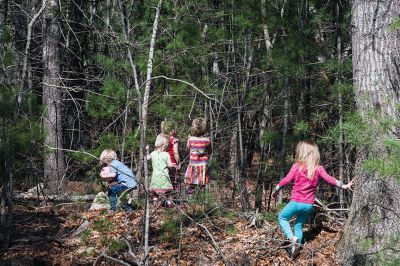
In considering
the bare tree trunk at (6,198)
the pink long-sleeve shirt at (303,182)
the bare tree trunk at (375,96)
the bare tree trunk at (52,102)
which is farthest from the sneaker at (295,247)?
the bare tree trunk at (52,102)

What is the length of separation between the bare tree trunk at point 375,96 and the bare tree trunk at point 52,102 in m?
5.48

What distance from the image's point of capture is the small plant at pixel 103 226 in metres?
6.34

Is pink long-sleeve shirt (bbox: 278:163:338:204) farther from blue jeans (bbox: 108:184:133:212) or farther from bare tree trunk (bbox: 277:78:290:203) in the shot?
blue jeans (bbox: 108:184:133:212)

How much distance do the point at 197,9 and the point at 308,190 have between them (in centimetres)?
422

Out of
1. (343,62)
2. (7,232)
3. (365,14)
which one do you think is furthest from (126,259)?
(343,62)

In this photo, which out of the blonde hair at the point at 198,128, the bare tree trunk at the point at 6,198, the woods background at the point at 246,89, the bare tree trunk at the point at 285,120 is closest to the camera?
the woods background at the point at 246,89

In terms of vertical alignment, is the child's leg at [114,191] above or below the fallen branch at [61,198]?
above

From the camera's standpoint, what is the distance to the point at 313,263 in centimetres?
592

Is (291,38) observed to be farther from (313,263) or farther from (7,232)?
(7,232)

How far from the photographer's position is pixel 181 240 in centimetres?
620

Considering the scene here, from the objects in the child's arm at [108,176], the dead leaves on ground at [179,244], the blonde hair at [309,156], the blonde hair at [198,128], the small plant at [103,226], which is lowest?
the dead leaves on ground at [179,244]

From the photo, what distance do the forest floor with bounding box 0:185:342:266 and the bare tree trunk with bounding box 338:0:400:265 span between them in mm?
619

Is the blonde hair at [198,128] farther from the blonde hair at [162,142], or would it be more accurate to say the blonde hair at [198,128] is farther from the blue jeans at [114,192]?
the blue jeans at [114,192]

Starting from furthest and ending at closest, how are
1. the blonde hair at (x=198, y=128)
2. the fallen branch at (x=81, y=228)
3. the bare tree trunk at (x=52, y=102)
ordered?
1. the bare tree trunk at (x=52, y=102)
2. the blonde hair at (x=198, y=128)
3. the fallen branch at (x=81, y=228)
